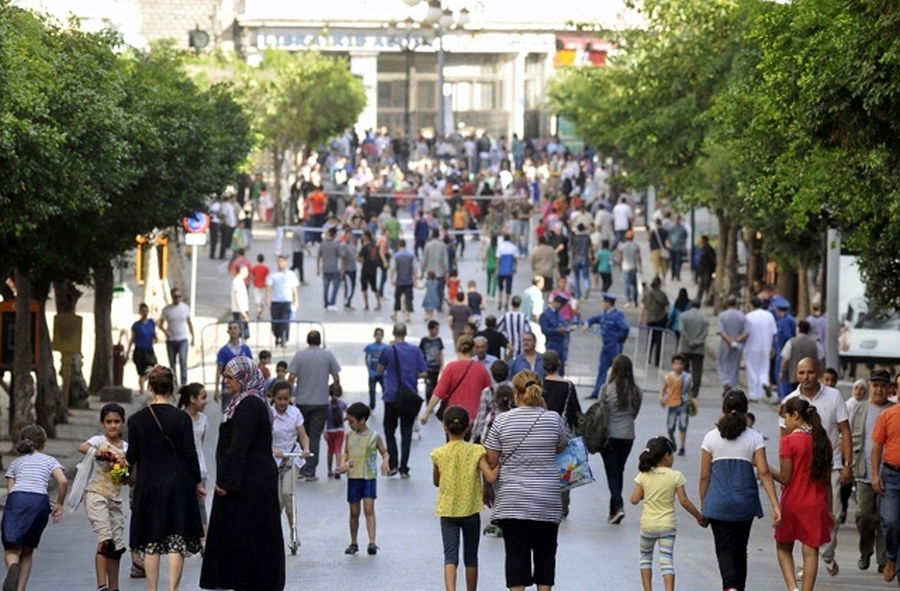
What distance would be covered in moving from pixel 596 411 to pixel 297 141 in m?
44.6

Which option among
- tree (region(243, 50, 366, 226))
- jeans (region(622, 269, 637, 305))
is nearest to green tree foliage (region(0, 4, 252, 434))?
jeans (region(622, 269, 637, 305))

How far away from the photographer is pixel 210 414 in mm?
28562

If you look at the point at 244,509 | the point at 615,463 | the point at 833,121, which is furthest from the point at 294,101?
the point at 244,509

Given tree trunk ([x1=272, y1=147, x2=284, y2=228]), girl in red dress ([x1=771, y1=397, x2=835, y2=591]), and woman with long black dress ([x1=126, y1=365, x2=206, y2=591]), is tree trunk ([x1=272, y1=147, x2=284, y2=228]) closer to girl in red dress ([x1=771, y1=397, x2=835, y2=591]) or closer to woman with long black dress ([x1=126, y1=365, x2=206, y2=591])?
girl in red dress ([x1=771, y1=397, x2=835, y2=591])

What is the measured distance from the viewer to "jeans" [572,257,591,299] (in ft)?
145

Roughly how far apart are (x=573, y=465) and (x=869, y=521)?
3.60 meters

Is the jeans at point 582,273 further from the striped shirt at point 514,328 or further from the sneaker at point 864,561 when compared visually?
the sneaker at point 864,561

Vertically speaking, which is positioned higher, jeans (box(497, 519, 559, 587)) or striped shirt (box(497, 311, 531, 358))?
striped shirt (box(497, 311, 531, 358))

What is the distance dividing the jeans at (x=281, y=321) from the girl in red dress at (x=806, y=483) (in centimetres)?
1899

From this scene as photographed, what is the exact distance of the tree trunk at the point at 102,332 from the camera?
30.5 meters

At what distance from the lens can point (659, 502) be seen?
14727mm

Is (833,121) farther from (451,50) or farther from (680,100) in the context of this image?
(451,50)

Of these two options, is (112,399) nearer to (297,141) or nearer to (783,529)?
(783,529)

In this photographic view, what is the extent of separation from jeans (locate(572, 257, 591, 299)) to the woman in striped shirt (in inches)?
1195
